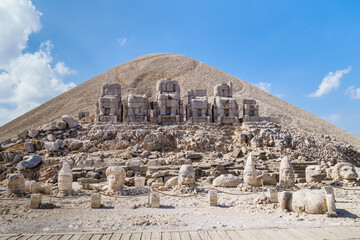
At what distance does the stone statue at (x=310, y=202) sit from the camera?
5879 millimetres

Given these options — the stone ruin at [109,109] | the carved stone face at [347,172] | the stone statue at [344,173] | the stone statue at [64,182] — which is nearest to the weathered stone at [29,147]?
the stone ruin at [109,109]

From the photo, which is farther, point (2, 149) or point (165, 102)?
point (165, 102)

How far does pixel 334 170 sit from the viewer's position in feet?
35.8

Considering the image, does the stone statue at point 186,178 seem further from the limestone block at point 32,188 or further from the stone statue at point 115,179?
the limestone block at point 32,188

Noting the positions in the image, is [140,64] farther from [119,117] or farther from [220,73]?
[119,117]

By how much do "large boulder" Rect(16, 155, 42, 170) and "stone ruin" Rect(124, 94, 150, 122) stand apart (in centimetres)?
523

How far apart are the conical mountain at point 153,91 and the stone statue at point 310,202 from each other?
32.4 meters

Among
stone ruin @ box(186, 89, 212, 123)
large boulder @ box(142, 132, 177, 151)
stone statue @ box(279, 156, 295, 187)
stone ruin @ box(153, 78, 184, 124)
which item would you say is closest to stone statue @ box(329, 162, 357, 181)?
stone statue @ box(279, 156, 295, 187)

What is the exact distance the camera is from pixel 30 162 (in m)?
12.1

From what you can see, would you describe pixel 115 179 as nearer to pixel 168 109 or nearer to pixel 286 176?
pixel 286 176

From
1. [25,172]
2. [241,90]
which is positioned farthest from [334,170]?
[241,90]

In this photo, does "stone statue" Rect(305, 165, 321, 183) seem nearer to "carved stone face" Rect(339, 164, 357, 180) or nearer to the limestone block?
"carved stone face" Rect(339, 164, 357, 180)

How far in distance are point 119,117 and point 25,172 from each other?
591cm

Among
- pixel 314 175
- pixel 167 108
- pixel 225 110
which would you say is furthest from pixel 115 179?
pixel 225 110
